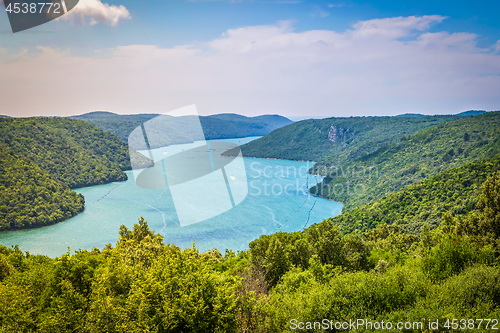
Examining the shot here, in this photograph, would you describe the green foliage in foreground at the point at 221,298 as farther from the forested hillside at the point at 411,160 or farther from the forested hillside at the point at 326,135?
the forested hillside at the point at 326,135

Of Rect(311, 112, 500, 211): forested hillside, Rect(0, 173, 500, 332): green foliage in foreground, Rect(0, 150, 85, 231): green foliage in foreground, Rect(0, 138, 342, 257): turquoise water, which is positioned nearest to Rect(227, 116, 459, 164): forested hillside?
Rect(311, 112, 500, 211): forested hillside

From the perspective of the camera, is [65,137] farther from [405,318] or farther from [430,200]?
[405,318]

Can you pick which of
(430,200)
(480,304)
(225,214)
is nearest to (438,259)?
(480,304)

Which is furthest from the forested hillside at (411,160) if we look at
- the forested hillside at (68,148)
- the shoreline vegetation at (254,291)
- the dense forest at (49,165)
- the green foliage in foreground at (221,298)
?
the forested hillside at (68,148)

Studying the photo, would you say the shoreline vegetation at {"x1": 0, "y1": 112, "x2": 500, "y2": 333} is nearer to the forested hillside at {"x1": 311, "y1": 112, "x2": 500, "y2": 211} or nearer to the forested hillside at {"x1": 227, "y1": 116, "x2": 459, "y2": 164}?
the forested hillside at {"x1": 311, "y1": 112, "x2": 500, "y2": 211}

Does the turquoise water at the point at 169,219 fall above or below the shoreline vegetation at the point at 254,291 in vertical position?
below

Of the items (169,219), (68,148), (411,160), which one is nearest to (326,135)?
(411,160)

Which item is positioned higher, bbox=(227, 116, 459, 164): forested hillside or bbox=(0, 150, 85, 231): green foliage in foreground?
bbox=(227, 116, 459, 164): forested hillside
